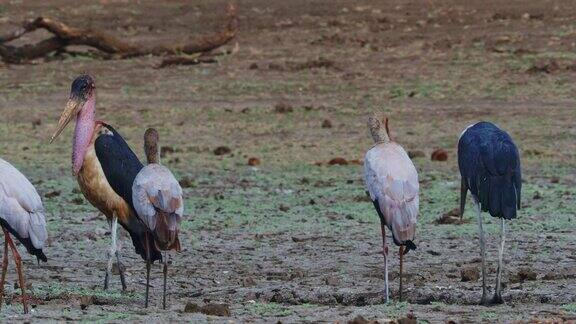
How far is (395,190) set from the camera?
824cm

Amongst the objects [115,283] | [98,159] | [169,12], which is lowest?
[115,283]

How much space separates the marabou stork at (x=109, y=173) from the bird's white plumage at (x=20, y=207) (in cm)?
113

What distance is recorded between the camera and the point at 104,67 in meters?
20.9

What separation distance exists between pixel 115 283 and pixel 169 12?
15.9m

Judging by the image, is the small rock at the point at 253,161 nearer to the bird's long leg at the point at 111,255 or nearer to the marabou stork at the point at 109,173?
the marabou stork at the point at 109,173

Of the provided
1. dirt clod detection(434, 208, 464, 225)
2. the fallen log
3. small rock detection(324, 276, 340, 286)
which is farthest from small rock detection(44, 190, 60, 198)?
the fallen log

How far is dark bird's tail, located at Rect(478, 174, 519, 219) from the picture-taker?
811 centimetres

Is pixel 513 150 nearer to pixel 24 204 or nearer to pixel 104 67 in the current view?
pixel 24 204

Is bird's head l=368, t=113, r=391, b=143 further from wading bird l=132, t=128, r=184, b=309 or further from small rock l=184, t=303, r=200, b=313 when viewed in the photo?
small rock l=184, t=303, r=200, b=313

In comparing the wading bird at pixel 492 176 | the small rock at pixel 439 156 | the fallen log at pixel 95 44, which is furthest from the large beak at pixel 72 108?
the fallen log at pixel 95 44

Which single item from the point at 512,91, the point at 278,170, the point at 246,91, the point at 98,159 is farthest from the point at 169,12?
the point at 98,159

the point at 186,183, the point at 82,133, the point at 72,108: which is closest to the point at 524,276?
the point at 82,133

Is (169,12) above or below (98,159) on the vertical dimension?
above

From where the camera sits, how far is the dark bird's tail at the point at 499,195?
8.11 m
